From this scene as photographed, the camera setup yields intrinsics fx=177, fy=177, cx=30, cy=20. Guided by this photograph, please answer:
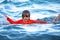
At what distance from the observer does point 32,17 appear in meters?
1.96

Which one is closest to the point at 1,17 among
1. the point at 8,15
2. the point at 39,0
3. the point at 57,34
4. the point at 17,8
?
the point at 8,15

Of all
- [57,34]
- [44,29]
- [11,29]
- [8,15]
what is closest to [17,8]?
[8,15]

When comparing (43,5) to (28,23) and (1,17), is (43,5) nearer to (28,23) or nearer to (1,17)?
(28,23)

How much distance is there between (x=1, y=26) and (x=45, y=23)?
482 mm

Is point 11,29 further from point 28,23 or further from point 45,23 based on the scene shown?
point 45,23

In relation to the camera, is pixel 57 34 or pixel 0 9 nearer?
pixel 57 34

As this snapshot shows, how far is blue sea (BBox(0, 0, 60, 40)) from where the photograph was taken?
1.88 metres

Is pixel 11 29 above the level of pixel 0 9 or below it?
below

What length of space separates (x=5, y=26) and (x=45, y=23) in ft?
1.44

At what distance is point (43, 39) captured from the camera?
1.87 metres

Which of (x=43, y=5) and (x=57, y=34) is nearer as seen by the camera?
(x=57, y=34)

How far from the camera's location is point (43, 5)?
2.00m

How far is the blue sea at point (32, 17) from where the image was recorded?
188cm

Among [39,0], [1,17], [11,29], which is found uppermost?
[39,0]
